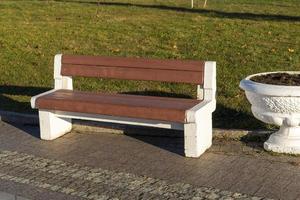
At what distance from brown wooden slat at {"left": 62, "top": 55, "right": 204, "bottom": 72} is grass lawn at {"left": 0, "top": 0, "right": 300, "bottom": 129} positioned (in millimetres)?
1127

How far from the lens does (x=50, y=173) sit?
5.92m

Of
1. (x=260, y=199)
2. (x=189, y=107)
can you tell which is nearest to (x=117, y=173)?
(x=189, y=107)

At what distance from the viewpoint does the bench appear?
6.11 meters

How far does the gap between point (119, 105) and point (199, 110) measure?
31.0 inches

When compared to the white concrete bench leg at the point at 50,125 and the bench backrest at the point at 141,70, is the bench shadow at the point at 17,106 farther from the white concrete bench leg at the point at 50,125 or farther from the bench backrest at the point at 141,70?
the bench backrest at the point at 141,70

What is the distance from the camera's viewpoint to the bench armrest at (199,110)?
5926 mm

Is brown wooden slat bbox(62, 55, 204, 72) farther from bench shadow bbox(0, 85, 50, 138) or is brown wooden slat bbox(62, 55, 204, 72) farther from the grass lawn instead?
the grass lawn

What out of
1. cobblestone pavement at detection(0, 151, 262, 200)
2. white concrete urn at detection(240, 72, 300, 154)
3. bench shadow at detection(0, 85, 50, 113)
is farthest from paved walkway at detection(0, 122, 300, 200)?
bench shadow at detection(0, 85, 50, 113)

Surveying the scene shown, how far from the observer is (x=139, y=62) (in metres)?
6.68

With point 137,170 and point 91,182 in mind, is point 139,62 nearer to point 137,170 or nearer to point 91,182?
point 137,170

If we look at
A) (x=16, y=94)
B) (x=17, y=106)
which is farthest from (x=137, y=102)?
(x=16, y=94)

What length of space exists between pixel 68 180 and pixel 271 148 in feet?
6.57

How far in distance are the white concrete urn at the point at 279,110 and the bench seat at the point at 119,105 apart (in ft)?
1.93

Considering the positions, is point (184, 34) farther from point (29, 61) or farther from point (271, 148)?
point (271, 148)
